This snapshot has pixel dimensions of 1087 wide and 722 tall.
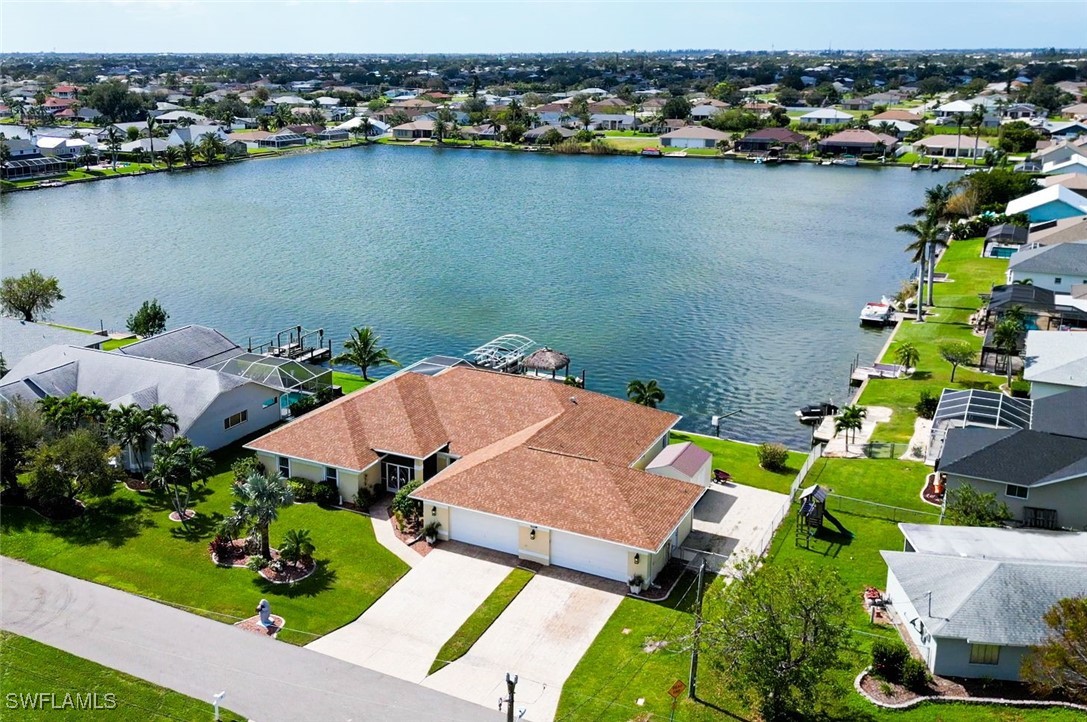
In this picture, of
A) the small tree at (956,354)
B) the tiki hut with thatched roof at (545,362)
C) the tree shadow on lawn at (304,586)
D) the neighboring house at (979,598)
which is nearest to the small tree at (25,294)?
the tiki hut with thatched roof at (545,362)

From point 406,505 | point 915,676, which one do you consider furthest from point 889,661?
point 406,505

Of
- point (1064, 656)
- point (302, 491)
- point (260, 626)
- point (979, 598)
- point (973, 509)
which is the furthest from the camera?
point (302, 491)

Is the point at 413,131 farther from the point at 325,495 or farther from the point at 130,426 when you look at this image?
the point at 325,495

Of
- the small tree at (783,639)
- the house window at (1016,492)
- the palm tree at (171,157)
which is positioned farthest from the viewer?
the palm tree at (171,157)

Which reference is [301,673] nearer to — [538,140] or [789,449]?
[789,449]

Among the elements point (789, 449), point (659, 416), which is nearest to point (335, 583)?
point (659, 416)

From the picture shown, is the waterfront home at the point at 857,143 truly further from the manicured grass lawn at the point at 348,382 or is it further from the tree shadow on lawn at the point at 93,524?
the tree shadow on lawn at the point at 93,524

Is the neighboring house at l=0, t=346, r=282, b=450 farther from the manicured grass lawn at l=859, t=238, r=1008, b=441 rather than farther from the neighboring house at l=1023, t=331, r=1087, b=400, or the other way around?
the neighboring house at l=1023, t=331, r=1087, b=400
